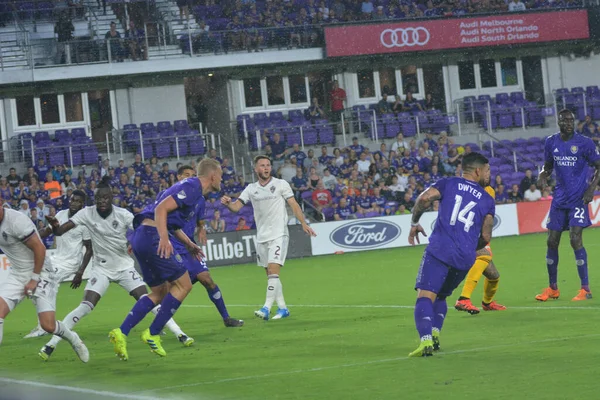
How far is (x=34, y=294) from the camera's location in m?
9.88

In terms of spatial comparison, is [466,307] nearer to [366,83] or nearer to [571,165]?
[571,165]

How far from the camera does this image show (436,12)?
1553 inches

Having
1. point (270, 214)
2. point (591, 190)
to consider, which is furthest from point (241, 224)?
point (591, 190)

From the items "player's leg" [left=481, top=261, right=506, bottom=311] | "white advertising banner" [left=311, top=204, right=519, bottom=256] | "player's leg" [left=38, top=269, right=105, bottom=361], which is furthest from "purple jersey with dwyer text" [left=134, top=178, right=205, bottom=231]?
"white advertising banner" [left=311, top=204, right=519, bottom=256]

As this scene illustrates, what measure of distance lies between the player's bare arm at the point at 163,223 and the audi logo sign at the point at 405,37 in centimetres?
2867

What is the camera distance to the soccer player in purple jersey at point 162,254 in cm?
1036

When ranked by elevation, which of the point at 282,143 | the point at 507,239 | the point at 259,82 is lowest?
the point at 507,239

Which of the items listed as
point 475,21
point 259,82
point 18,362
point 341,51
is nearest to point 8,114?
point 259,82

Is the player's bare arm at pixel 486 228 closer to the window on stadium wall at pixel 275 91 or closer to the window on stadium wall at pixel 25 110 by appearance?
the window on stadium wall at pixel 25 110

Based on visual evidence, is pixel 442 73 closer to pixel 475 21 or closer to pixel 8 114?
pixel 475 21

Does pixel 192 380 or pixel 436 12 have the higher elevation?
pixel 436 12

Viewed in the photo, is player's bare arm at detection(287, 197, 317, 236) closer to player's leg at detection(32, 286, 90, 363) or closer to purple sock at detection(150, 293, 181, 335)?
purple sock at detection(150, 293, 181, 335)

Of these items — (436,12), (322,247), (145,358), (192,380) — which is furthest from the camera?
(436,12)

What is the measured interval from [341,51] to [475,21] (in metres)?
5.40
